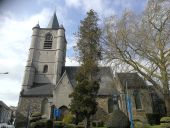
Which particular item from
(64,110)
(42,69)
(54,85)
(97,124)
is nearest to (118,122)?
(97,124)

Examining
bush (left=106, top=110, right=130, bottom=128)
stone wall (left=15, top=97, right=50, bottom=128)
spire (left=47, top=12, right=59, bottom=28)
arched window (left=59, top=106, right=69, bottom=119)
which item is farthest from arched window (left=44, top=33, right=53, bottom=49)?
bush (left=106, top=110, right=130, bottom=128)

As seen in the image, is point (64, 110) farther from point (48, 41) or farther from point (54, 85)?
point (48, 41)

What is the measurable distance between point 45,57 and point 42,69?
266 cm

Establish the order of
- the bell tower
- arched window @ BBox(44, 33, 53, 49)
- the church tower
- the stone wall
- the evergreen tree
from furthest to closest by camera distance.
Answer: arched window @ BBox(44, 33, 53, 49), the bell tower, the church tower, the stone wall, the evergreen tree

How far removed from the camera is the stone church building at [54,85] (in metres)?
31.2

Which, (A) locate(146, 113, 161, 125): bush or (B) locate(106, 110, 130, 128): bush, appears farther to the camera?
(A) locate(146, 113, 161, 125): bush

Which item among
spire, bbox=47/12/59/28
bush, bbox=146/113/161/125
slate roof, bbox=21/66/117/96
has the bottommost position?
bush, bbox=146/113/161/125

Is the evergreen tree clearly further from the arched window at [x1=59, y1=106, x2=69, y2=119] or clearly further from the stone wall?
the stone wall

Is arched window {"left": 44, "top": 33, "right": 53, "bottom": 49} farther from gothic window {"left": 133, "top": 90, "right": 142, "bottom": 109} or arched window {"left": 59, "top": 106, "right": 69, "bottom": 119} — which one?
gothic window {"left": 133, "top": 90, "right": 142, "bottom": 109}

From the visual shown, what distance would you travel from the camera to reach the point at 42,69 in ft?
126

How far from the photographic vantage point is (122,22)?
1752cm

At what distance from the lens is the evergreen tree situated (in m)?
21.8

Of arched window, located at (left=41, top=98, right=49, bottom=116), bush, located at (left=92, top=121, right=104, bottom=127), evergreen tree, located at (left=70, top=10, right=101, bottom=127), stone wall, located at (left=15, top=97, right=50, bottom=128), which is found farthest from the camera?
arched window, located at (left=41, top=98, right=49, bottom=116)

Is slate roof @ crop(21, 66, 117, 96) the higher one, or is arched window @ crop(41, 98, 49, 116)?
slate roof @ crop(21, 66, 117, 96)
